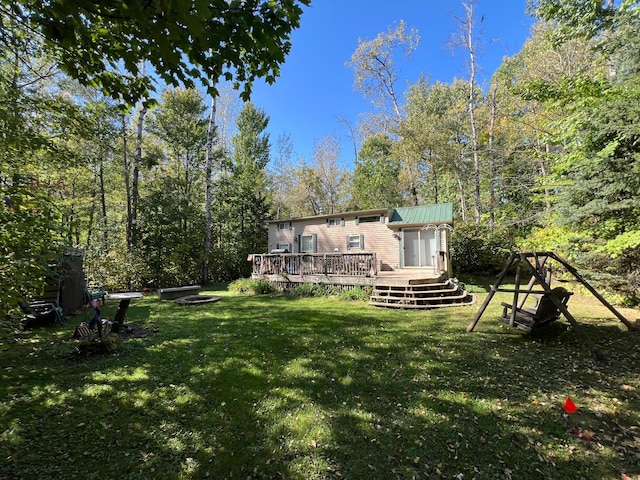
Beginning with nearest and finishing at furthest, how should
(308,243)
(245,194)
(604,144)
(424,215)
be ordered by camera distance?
(604,144) < (424,215) < (308,243) < (245,194)

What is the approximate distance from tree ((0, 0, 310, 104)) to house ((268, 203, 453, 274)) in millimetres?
9816

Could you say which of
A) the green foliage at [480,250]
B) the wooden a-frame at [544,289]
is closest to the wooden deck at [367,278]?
the green foliage at [480,250]

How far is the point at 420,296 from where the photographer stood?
8.86m

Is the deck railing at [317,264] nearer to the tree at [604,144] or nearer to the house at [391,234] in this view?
the house at [391,234]

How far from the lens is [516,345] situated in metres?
4.91

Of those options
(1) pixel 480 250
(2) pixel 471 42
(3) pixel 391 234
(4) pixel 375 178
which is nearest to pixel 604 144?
(1) pixel 480 250

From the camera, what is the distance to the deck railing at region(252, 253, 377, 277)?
10.4 m

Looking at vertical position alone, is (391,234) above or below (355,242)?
above

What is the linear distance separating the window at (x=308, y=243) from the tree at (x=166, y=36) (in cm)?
1253

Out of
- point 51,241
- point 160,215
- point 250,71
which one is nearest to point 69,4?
point 250,71

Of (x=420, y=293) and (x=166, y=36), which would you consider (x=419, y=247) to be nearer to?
(x=420, y=293)

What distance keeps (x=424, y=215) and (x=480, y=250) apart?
11.7 ft

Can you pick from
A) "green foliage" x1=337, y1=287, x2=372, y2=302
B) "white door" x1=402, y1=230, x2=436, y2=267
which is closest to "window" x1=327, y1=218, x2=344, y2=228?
"white door" x1=402, y1=230, x2=436, y2=267

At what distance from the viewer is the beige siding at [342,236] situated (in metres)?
13.5
